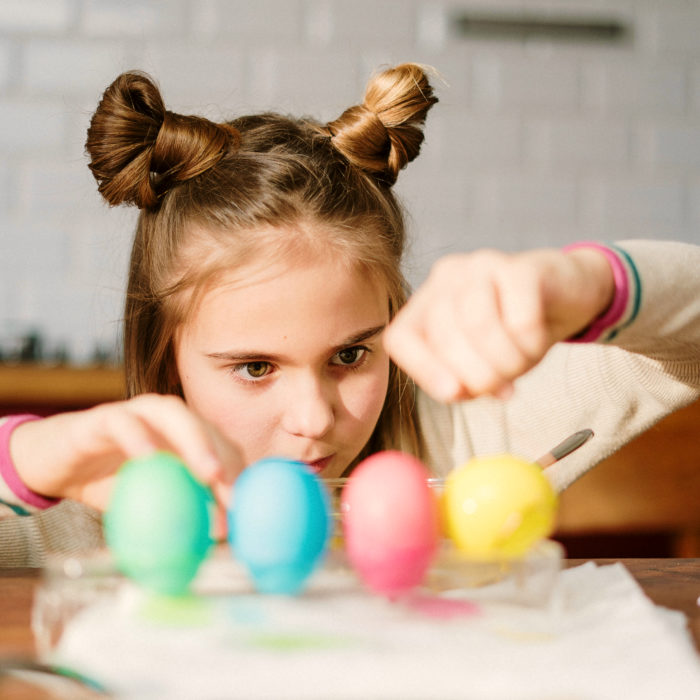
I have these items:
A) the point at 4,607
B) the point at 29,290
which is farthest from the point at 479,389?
the point at 29,290

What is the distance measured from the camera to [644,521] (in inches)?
53.5

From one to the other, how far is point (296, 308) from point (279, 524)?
463mm

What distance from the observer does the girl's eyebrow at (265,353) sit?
905 millimetres

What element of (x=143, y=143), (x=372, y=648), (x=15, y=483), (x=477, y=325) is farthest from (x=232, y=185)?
(x=372, y=648)

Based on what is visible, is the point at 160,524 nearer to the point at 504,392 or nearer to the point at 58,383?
the point at 504,392

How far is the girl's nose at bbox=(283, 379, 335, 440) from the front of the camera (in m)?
0.87

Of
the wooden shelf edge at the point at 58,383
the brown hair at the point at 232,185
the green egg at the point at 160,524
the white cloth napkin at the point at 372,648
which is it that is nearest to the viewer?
the white cloth napkin at the point at 372,648

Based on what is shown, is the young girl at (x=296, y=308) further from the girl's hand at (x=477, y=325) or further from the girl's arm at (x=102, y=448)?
the girl's hand at (x=477, y=325)

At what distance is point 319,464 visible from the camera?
3.15 feet

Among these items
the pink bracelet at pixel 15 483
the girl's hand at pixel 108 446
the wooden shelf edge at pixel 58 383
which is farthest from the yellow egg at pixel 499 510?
the wooden shelf edge at pixel 58 383

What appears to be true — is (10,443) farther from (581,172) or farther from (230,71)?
(581,172)

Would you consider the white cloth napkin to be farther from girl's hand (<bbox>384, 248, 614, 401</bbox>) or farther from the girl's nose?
the girl's nose

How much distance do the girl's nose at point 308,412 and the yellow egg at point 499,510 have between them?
0.36 metres

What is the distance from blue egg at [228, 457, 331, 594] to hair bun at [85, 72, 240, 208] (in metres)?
0.61
